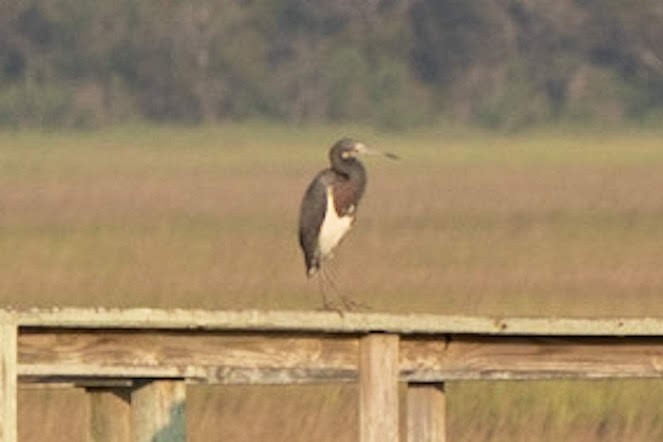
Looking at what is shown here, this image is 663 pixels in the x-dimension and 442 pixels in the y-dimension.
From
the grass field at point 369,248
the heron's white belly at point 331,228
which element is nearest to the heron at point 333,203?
the heron's white belly at point 331,228

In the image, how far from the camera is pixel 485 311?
16.8 metres

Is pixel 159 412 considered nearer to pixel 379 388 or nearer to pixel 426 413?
pixel 379 388

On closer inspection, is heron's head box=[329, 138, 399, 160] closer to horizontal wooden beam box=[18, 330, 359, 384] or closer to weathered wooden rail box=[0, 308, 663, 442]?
weathered wooden rail box=[0, 308, 663, 442]

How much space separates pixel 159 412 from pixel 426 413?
68 centimetres

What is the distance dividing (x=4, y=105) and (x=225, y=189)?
18009mm

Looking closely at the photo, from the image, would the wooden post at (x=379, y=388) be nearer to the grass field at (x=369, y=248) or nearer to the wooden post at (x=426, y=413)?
the wooden post at (x=426, y=413)

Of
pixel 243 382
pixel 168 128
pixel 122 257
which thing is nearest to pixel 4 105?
pixel 168 128

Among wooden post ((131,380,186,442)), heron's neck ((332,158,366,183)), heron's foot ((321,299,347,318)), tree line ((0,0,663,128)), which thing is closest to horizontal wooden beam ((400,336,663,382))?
heron's foot ((321,299,347,318))

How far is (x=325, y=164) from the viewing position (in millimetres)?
38750

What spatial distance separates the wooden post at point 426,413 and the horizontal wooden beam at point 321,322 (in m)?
0.33

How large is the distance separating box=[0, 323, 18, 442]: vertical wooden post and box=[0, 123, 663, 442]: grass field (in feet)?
16.5

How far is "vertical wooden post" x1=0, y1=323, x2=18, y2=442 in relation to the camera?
686 centimetres

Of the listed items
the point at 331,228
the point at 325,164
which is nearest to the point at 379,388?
the point at 331,228

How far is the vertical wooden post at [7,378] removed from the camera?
6855 mm
